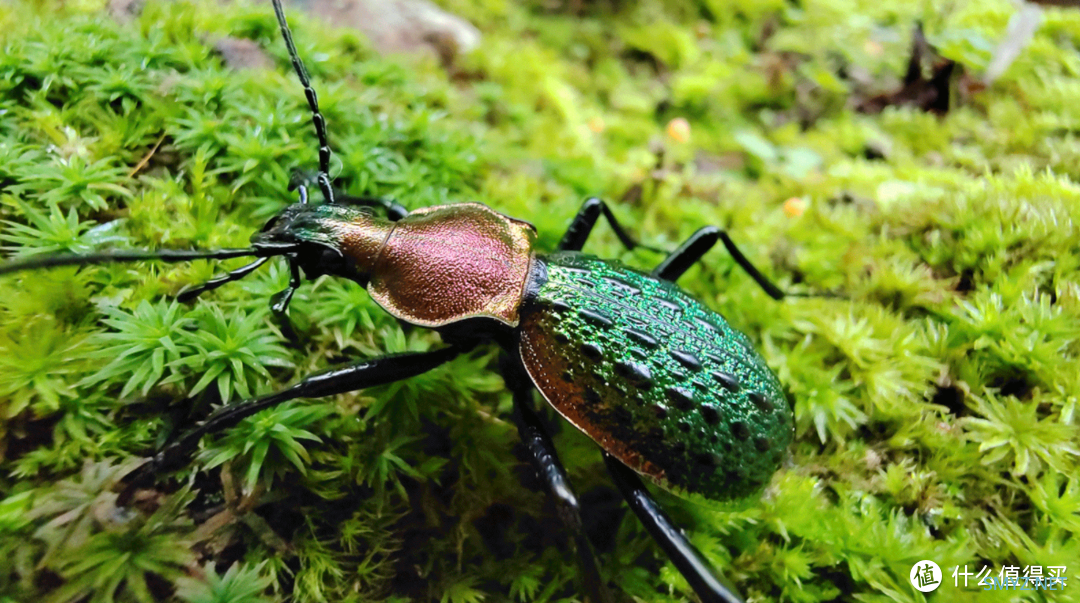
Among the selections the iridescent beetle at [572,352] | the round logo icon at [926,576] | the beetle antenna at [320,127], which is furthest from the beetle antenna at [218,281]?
the round logo icon at [926,576]

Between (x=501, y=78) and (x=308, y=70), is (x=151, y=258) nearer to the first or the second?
(x=308, y=70)

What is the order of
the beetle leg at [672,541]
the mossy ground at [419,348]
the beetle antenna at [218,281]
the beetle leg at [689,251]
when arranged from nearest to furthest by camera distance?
the beetle leg at [672,541]
the mossy ground at [419,348]
the beetle antenna at [218,281]
the beetle leg at [689,251]

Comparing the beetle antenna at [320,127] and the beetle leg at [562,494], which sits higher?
the beetle antenna at [320,127]

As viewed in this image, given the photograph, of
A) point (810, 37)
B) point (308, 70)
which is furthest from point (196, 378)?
point (810, 37)

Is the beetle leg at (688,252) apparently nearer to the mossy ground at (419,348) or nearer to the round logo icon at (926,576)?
the mossy ground at (419,348)

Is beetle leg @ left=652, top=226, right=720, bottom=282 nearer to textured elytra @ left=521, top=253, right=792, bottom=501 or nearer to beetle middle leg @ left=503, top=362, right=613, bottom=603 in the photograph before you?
textured elytra @ left=521, top=253, right=792, bottom=501

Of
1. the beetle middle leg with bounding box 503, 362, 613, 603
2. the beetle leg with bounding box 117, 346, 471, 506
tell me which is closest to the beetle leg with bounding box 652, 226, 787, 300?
the beetle middle leg with bounding box 503, 362, 613, 603

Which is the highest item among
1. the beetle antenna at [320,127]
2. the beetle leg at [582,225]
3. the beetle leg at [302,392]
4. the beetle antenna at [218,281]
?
the beetle antenna at [320,127]
